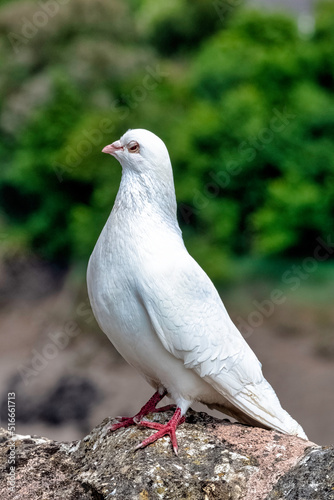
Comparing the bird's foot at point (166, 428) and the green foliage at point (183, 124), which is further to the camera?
the green foliage at point (183, 124)

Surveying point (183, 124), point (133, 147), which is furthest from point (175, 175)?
point (133, 147)

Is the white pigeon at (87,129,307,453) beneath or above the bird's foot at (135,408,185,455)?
above

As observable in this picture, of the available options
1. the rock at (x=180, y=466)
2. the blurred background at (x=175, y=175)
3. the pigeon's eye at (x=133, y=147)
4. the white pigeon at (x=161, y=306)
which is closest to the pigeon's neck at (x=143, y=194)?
the white pigeon at (x=161, y=306)

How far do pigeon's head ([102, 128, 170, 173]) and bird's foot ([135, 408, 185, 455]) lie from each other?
1.76 metres

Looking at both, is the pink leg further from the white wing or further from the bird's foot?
the white wing

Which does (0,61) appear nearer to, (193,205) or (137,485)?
(193,205)

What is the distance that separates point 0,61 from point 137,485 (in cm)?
1383

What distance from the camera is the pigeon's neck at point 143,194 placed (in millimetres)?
4754

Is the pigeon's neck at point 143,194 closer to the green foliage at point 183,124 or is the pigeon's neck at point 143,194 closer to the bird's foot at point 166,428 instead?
the bird's foot at point 166,428

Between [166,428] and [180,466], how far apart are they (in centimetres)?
33

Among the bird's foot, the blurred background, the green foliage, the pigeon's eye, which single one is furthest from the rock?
the green foliage

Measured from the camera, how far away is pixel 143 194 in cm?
477

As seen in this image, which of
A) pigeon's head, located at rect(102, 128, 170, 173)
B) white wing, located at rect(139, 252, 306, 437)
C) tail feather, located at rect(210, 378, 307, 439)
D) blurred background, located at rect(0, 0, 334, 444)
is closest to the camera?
white wing, located at rect(139, 252, 306, 437)

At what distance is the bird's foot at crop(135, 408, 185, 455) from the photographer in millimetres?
4594
